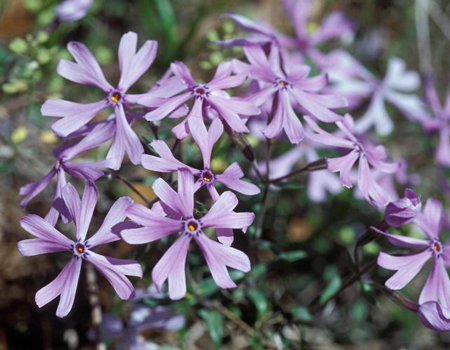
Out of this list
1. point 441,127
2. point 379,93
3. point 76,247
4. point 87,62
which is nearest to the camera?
point 76,247

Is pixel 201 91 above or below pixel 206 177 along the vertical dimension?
above

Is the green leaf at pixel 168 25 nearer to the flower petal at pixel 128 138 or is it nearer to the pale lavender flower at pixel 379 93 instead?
the pale lavender flower at pixel 379 93

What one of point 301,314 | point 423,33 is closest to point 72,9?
point 301,314

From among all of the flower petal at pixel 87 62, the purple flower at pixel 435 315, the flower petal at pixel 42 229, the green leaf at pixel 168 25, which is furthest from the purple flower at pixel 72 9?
the purple flower at pixel 435 315

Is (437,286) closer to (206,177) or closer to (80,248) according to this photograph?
(206,177)

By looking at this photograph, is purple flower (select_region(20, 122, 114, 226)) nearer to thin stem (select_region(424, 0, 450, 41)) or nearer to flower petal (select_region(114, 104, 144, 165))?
flower petal (select_region(114, 104, 144, 165))

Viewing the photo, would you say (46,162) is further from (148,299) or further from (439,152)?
(439,152)

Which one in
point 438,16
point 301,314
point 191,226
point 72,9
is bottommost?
point 301,314
